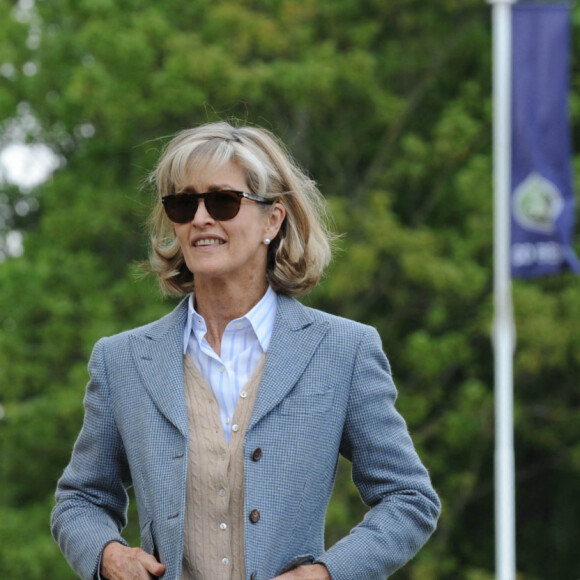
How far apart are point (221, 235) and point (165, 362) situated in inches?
12.1

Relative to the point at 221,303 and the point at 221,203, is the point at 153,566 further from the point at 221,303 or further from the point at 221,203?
the point at 221,203

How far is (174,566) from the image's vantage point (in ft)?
10.2

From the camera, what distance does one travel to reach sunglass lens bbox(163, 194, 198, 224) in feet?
10.6

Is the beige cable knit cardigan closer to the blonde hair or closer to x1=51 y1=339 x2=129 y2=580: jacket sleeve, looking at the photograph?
x1=51 y1=339 x2=129 y2=580: jacket sleeve

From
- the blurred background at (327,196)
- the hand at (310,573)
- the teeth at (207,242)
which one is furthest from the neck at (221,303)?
the blurred background at (327,196)

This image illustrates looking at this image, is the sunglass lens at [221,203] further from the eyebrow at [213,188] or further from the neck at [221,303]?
the neck at [221,303]

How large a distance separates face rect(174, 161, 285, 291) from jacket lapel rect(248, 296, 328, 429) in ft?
0.45

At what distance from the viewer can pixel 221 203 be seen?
3.21 metres

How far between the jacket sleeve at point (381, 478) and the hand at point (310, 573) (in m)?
0.05

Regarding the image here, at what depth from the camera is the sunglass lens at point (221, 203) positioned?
320 centimetres

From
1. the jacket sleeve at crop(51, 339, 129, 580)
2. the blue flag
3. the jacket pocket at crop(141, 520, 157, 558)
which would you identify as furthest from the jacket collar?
the blue flag

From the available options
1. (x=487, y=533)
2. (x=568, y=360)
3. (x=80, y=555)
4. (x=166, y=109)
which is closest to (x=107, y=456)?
(x=80, y=555)

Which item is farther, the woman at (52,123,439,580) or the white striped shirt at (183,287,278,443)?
the white striped shirt at (183,287,278,443)

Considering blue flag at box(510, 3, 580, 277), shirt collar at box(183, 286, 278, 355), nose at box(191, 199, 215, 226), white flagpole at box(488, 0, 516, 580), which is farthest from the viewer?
white flagpole at box(488, 0, 516, 580)
